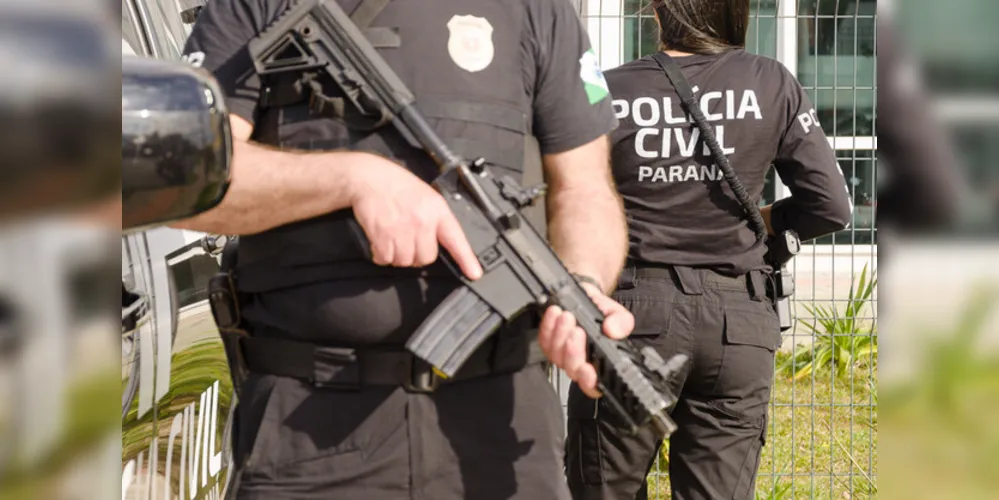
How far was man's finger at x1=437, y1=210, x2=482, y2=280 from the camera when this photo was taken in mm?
1627

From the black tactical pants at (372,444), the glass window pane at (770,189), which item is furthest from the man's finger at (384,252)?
the glass window pane at (770,189)

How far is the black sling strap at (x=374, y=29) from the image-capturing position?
5.90 ft

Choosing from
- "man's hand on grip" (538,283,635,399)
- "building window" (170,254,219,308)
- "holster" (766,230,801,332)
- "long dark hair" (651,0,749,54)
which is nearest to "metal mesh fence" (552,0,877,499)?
"holster" (766,230,801,332)

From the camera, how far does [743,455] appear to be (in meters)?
3.29

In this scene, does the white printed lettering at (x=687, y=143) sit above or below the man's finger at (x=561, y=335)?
above

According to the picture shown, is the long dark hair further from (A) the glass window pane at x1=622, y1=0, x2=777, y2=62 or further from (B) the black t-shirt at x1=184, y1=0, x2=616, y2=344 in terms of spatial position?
(B) the black t-shirt at x1=184, y1=0, x2=616, y2=344

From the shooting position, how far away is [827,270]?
4.98 metres

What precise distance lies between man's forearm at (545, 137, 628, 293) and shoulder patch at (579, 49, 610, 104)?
0.26ft

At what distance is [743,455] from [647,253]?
25.9 inches

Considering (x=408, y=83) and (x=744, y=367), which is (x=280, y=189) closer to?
(x=408, y=83)

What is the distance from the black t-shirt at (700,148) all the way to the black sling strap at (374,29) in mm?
1490

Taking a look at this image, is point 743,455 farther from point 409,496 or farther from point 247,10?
point 247,10

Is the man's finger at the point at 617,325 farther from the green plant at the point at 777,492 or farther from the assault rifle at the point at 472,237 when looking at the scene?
the green plant at the point at 777,492

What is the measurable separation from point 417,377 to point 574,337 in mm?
247
